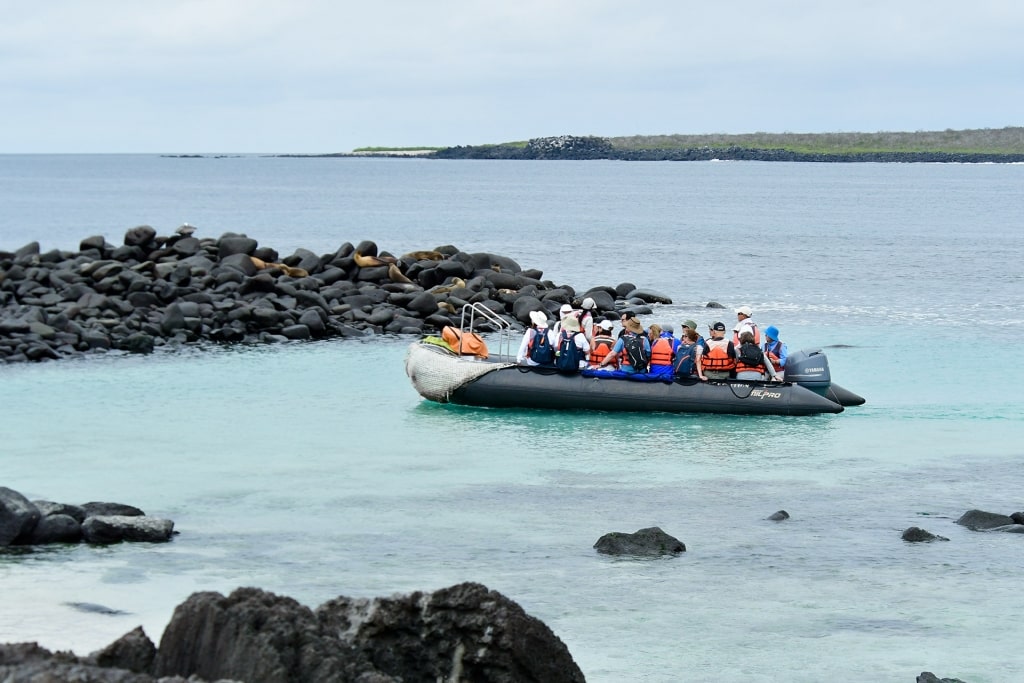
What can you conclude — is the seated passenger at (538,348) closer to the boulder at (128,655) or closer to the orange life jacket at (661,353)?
the orange life jacket at (661,353)

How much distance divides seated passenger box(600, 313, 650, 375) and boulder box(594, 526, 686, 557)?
23.6ft

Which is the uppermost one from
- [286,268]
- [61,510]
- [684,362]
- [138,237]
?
[138,237]

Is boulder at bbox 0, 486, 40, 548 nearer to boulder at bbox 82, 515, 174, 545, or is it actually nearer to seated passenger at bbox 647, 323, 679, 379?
boulder at bbox 82, 515, 174, 545

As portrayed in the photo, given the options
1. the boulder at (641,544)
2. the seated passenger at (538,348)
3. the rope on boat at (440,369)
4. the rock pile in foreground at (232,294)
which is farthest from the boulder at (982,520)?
the rock pile in foreground at (232,294)

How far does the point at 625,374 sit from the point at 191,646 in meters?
14.1

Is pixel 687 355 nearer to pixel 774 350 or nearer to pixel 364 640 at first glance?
pixel 774 350

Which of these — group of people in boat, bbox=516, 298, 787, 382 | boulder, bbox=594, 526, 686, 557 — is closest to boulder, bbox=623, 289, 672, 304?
group of people in boat, bbox=516, 298, 787, 382

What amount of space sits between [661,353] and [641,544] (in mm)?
7397

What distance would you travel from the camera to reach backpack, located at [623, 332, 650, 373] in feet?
66.2

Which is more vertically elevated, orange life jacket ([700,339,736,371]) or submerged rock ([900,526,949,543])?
orange life jacket ([700,339,736,371])

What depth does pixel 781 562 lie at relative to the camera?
12.9m

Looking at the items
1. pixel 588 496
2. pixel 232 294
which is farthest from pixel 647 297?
pixel 588 496

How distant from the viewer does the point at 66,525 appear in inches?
511

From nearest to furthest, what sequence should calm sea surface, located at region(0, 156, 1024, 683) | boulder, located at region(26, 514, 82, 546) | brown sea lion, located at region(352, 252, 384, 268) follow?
calm sea surface, located at region(0, 156, 1024, 683) → boulder, located at region(26, 514, 82, 546) → brown sea lion, located at region(352, 252, 384, 268)
